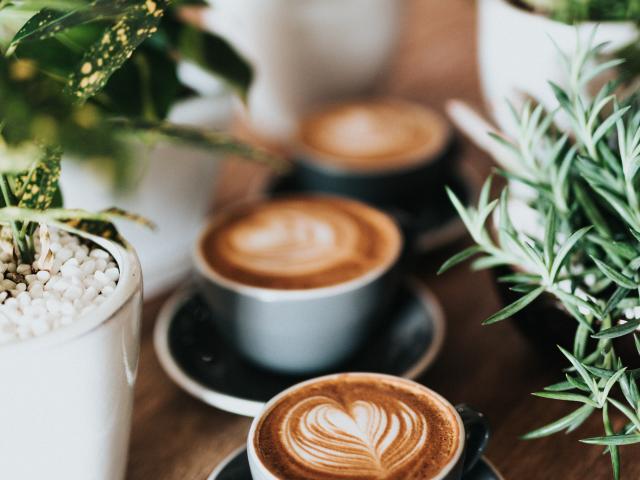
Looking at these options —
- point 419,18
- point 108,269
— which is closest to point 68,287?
point 108,269

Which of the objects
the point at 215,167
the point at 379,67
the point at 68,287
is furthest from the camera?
the point at 379,67

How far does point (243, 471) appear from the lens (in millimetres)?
535

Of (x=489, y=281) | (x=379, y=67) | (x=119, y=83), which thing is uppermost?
(x=119, y=83)

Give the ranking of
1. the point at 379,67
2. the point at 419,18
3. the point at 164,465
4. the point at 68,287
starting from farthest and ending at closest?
the point at 419,18, the point at 379,67, the point at 164,465, the point at 68,287

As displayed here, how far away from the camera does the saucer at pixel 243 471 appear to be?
0.52 m

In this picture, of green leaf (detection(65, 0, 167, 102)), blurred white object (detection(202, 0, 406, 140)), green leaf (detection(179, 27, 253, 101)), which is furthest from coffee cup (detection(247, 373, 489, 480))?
blurred white object (detection(202, 0, 406, 140))

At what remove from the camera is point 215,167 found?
2.81 feet

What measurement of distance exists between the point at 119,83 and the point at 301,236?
0.22 m

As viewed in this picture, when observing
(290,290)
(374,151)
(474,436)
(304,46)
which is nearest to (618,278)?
(474,436)

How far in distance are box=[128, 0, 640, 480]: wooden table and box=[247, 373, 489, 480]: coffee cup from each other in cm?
11

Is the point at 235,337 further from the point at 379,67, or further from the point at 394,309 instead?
the point at 379,67

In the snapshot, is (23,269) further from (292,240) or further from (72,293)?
(292,240)

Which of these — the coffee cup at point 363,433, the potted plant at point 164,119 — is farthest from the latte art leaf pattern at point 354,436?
the potted plant at point 164,119

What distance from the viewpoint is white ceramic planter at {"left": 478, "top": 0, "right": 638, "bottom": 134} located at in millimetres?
694
